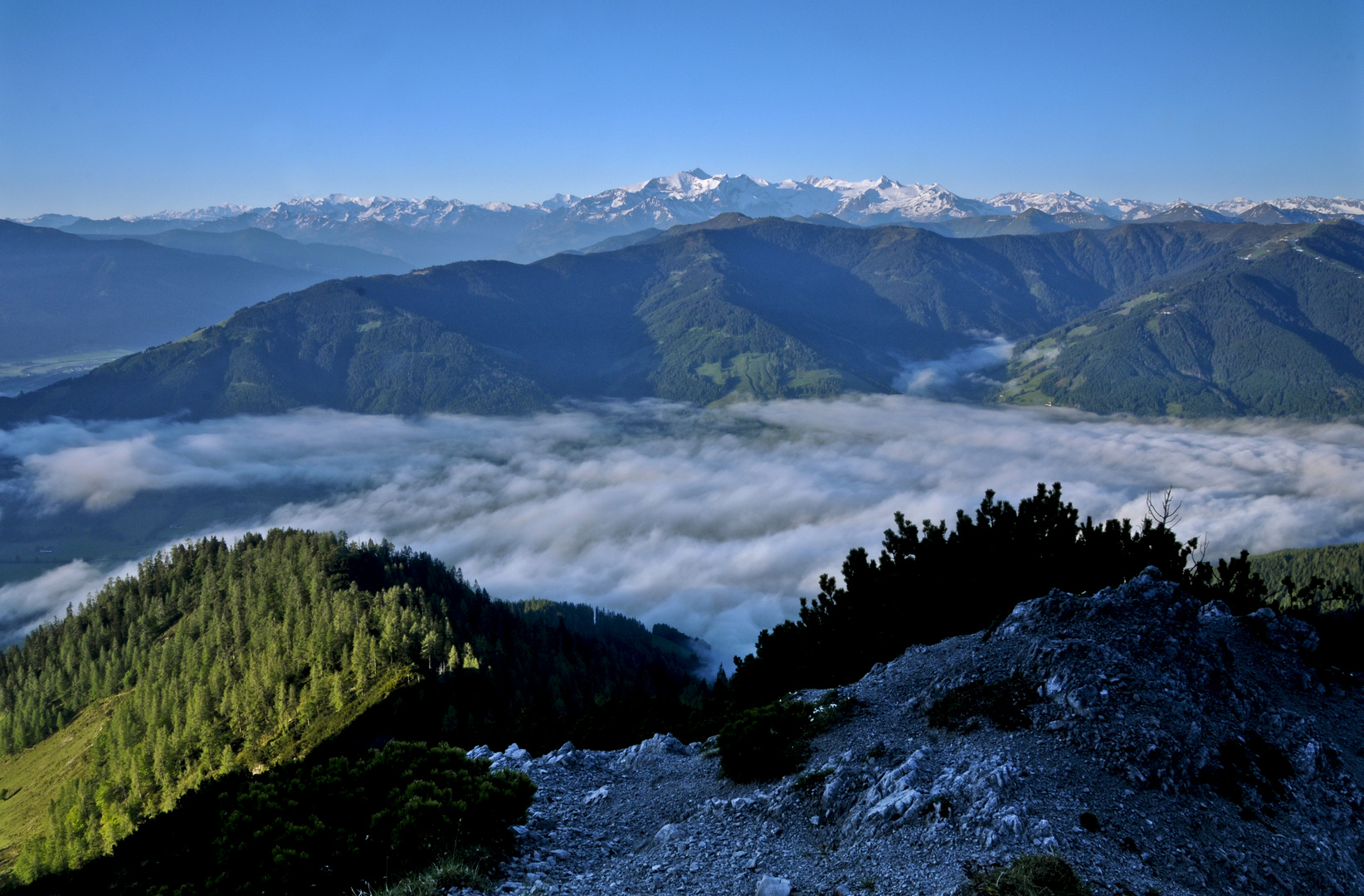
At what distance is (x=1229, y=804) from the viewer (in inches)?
724

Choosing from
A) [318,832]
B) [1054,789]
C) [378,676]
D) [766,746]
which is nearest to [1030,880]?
[1054,789]

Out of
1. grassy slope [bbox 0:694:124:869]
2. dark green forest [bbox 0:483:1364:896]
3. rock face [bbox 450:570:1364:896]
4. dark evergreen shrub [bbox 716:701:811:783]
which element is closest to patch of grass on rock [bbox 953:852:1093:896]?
rock face [bbox 450:570:1364:896]

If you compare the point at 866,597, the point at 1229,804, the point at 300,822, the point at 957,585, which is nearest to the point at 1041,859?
the point at 1229,804

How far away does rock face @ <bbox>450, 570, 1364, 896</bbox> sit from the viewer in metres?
17.0

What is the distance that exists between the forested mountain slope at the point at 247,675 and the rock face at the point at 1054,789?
137 ft

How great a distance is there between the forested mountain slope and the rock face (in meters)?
41.7

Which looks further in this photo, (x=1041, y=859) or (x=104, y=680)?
(x=104, y=680)

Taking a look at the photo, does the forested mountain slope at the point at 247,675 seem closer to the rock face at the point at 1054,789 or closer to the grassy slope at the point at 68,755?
the grassy slope at the point at 68,755

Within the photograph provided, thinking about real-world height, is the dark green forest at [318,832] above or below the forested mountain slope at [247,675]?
above

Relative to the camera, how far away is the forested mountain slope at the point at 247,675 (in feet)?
325

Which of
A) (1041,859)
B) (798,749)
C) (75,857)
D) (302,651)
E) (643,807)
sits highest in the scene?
(1041,859)

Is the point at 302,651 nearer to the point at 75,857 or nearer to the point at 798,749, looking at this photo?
the point at 75,857

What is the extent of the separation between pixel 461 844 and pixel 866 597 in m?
31.7

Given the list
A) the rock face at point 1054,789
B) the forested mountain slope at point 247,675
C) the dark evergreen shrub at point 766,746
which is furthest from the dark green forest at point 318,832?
the forested mountain slope at point 247,675
